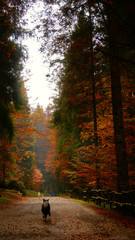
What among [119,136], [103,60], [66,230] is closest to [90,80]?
[103,60]

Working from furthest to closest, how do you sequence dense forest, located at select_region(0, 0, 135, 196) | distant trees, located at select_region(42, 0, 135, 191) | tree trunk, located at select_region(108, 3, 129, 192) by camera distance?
tree trunk, located at select_region(108, 3, 129, 192), dense forest, located at select_region(0, 0, 135, 196), distant trees, located at select_region(42, 0, 135, 191)

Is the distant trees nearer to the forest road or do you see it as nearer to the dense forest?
the dense forest

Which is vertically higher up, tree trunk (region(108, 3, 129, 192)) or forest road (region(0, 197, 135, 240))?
tree trunk (region(108, 3, 129, 192))

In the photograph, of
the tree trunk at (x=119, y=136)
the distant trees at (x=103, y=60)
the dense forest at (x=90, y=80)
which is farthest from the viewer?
the tree trunk at (x=119, y=136)

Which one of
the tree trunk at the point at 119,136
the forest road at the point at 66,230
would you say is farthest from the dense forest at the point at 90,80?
the forest road at the point at 66,230

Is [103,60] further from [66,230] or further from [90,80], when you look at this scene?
[66,230]

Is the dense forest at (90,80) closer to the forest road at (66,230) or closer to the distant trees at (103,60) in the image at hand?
the distant trees at (103,60)

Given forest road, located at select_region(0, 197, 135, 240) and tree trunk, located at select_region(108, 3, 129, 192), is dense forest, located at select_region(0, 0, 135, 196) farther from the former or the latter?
forest road, located at select_region(0, 197, 135, 240)

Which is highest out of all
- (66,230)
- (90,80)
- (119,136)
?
(90,80)

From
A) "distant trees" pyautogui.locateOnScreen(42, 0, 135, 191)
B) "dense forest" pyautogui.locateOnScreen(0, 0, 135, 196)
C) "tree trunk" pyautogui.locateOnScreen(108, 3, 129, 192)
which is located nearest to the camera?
"distant trees" pyautogui.locateOnScreen(42, 0, 135, 191)

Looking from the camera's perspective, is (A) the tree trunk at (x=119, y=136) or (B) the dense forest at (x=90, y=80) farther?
(A) the tree trunk at (x=119, y=136)

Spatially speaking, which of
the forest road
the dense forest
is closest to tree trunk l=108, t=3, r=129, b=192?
the dense forest

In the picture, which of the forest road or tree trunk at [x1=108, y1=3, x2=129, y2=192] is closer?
the forest road

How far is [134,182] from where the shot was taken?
344 inches
